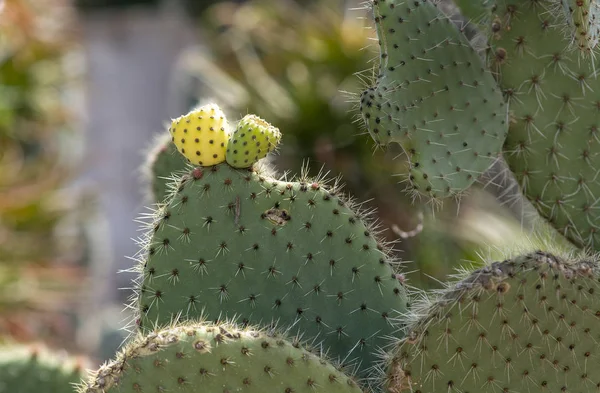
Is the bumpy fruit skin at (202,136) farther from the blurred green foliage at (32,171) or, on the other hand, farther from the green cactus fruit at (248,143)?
the blurred green foliage at (32,171)

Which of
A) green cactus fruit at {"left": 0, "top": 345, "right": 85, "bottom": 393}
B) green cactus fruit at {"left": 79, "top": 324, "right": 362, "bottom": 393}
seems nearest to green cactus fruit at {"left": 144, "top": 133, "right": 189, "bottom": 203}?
green cactus fruit at {"left": 0, "top": 345, "right": 85, "bottom": 393}

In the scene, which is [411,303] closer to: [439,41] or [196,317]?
[196,317]

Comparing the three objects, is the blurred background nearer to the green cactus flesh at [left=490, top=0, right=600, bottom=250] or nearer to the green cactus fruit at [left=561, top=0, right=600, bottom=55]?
the green cactus flesh at [left=490, top=0, right=600, bottom=250]

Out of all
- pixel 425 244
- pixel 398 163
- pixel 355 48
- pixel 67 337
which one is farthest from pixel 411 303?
pixel 67 337

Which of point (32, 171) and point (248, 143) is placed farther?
point (32, 171)

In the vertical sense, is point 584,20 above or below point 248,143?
above

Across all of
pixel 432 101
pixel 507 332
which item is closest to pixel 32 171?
pixel 432 101

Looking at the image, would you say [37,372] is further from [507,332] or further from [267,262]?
[507,332]
